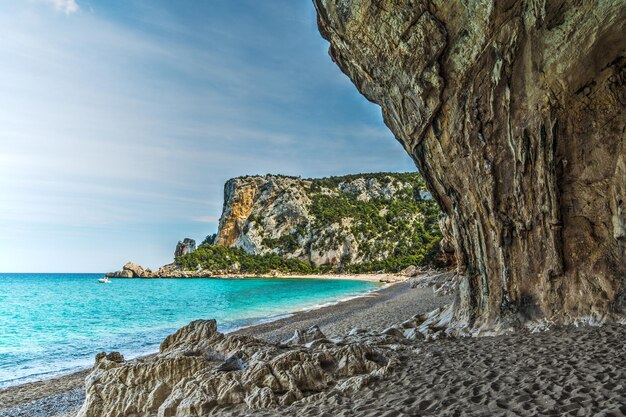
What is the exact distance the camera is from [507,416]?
14.7ft

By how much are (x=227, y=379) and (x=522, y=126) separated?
8461 millimetres

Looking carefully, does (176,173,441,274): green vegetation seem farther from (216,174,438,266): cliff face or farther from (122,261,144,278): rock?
(122,261,144,278): rock

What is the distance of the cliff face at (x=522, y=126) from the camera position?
8578mm

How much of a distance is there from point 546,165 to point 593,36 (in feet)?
9.15

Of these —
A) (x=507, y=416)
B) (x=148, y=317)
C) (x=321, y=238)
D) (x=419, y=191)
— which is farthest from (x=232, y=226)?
(x=507, y=416)

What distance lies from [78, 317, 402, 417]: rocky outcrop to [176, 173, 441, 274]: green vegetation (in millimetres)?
72715

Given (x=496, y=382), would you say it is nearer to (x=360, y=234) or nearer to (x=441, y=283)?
(x=441, y=283)

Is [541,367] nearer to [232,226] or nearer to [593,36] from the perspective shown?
[593,36]

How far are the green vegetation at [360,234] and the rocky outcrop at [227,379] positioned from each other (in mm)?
72715

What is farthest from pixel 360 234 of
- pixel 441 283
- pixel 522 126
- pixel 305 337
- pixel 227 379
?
pixel 227 379

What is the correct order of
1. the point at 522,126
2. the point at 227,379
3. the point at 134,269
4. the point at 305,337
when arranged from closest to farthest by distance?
the point at 227,379
the point at 522,126
the point at 305,337
the point at 134,269

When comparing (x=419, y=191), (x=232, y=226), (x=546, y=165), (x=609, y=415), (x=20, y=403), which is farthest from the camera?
(x=232, y=226)

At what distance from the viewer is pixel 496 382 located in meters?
5.72

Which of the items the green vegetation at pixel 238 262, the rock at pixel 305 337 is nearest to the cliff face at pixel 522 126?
the rock at pixel 305 337
